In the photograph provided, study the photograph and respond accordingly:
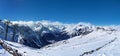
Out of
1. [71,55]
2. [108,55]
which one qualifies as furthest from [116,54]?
[71,55]

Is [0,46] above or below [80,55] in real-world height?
above

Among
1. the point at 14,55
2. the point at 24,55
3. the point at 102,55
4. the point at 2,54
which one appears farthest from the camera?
the point at 102,55

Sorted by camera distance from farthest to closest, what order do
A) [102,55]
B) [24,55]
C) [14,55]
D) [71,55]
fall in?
[71,55] < [102,55] < [24,55] < [14,55]

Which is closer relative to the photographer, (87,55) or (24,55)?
(24,55)

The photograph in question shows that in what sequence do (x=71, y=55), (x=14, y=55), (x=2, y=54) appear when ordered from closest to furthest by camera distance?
(x=2, y=54) → (x=14, y=55) → (x=71, y=55)

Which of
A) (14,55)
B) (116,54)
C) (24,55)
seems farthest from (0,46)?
(116,54)

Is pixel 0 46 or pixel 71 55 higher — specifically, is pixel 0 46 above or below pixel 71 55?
above

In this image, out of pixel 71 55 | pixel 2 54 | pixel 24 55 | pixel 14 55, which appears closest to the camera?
pixel 2 54

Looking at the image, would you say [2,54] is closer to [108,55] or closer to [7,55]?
[7,55]

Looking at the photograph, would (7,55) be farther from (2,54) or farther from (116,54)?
(116,54)
